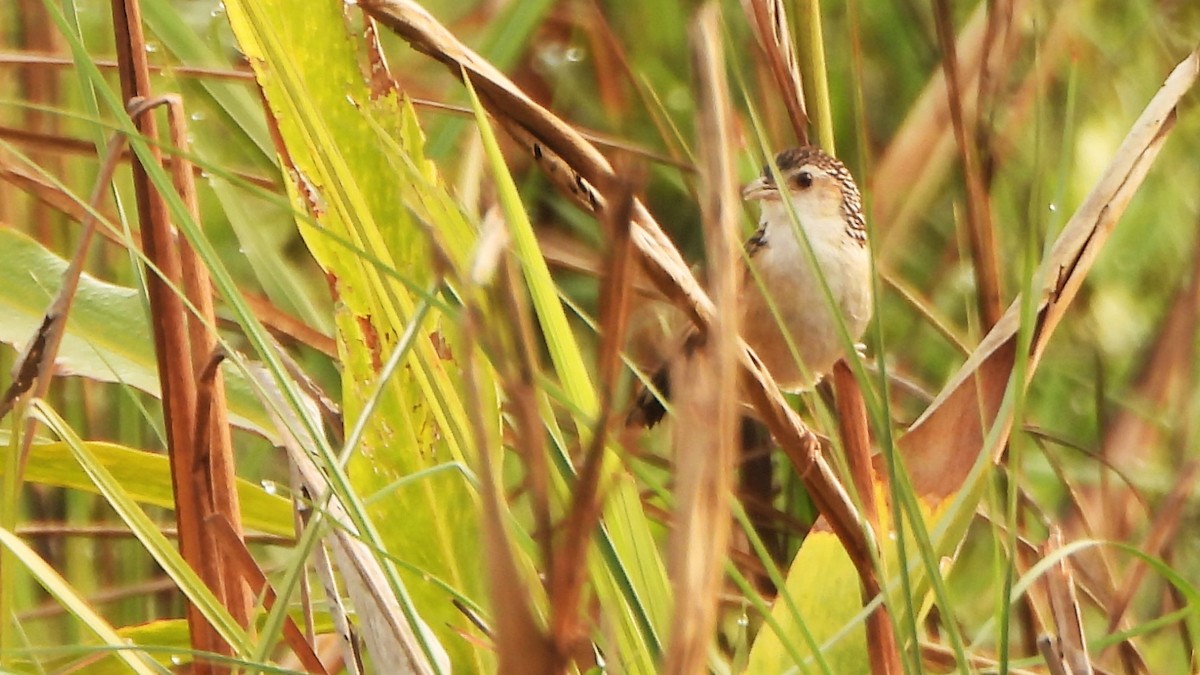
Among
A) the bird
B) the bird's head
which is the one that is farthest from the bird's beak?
the bird's head

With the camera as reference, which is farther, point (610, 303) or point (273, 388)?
point (273, 388)

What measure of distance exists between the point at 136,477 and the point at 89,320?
164 mm

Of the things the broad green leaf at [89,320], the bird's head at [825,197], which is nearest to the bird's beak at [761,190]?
the bird's head at [825,197]

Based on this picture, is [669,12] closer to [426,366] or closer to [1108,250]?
[1108,250]

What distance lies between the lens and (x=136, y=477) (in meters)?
1.20

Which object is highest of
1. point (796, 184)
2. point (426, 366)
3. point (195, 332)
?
point (796, 184)

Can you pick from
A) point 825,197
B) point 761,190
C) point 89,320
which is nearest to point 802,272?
point 761,190

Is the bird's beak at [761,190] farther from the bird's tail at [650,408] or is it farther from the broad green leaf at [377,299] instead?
the broad green leaf at [377,299]

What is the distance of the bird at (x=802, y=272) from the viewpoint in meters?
2.22

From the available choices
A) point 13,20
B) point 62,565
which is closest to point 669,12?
point 13,20

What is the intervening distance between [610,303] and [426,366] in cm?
35

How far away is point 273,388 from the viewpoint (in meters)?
0.96

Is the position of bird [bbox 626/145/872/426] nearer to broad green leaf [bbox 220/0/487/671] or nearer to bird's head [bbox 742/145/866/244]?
bird's head [bbox 742/145/866/244]

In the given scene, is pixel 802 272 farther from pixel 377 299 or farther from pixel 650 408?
pixel 377 299
